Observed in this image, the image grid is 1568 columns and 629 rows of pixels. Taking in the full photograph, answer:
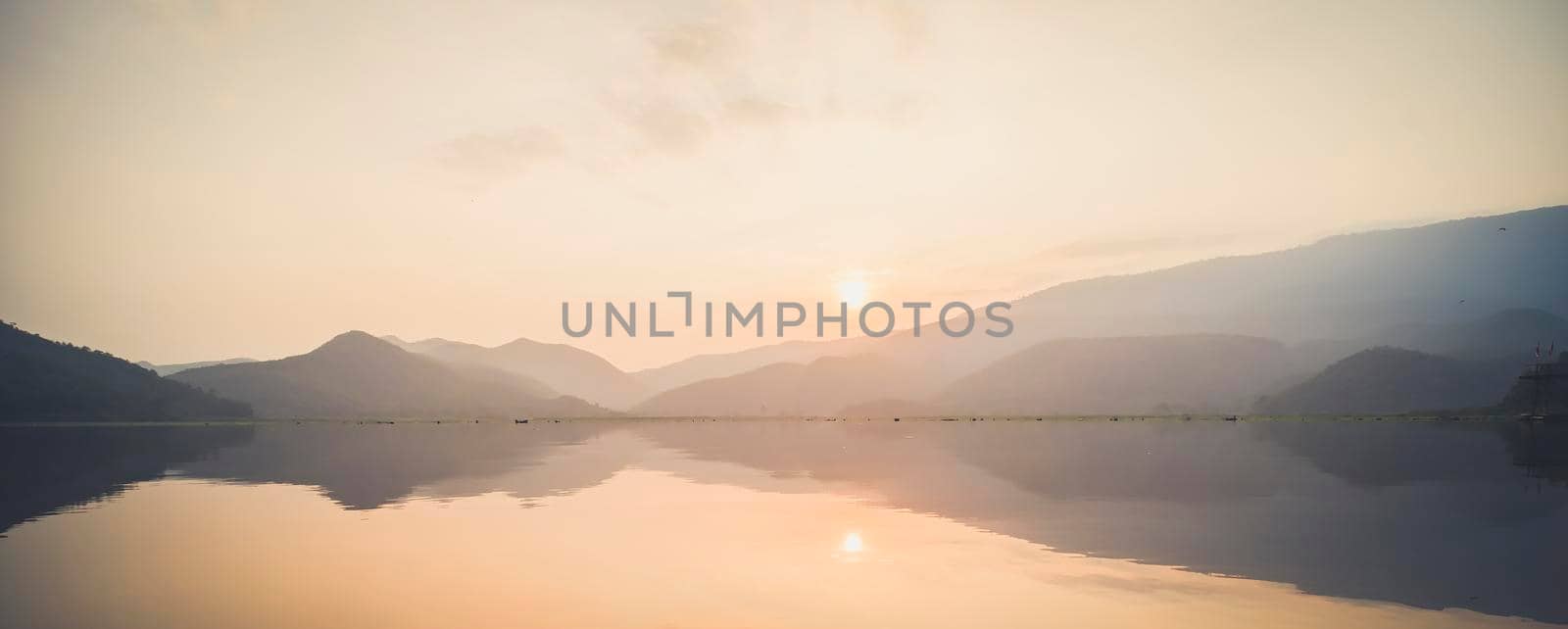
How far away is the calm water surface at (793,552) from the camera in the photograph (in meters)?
25.2

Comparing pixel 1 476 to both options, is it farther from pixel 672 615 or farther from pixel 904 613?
pixel 904 613

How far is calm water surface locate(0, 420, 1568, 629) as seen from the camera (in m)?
25.2

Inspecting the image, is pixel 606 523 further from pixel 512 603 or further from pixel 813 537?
pixel 512 603

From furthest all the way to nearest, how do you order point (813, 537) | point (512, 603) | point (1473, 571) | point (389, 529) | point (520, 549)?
point (389, 529)
point (813, 537)
point (520, 549)
point (1473, 571)
point (512, 603)

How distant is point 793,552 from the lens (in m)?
35.2

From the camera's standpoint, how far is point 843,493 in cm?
5856

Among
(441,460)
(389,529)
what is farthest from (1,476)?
(389,529)

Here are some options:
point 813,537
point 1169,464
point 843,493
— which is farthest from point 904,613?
point 1169,464

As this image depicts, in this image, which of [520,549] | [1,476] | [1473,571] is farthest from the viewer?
[1,476]

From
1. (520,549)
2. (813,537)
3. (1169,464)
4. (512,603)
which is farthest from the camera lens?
(1169,464)

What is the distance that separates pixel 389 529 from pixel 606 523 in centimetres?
989

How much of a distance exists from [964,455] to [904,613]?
82475 mm

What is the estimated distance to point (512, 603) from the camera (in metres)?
26.6

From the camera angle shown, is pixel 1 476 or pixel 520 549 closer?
pixel 520 549
